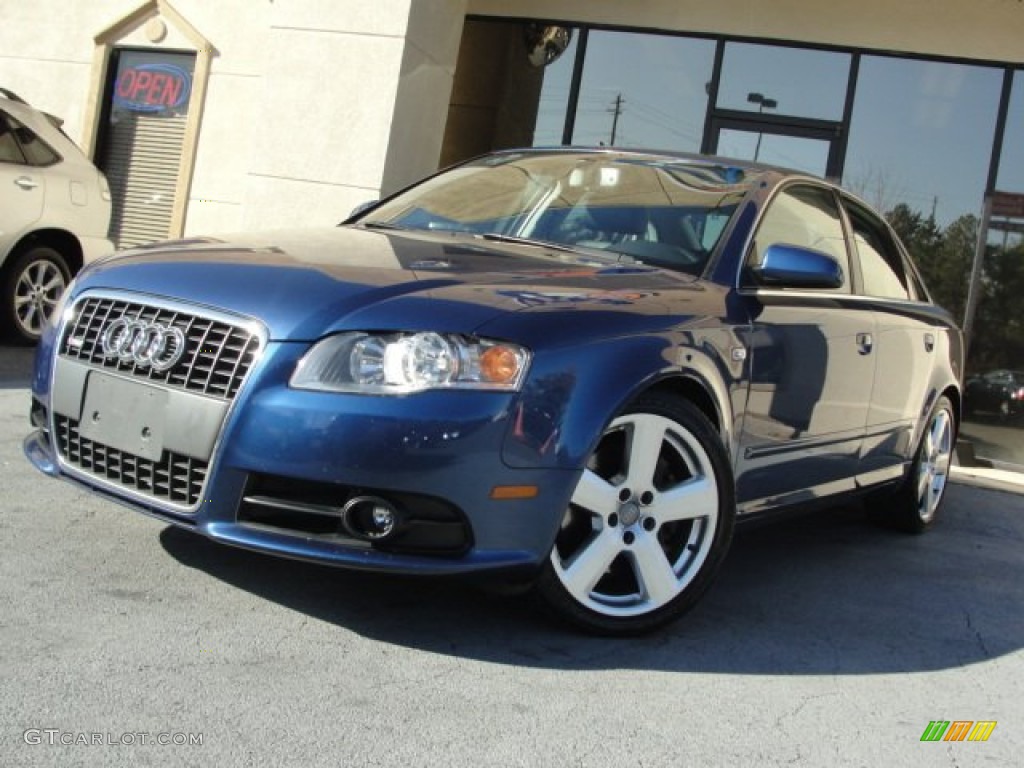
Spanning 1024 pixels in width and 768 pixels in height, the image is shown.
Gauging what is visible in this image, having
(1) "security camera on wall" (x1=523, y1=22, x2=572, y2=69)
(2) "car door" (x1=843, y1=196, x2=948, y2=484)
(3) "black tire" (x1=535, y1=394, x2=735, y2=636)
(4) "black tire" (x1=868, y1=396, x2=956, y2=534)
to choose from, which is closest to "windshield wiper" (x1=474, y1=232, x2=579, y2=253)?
(3) "black tire" (x1=535, y1=394, x2=735, y2=636)

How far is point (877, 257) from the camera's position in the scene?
5.07 meters

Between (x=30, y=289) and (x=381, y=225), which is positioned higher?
(x=381, y=225)

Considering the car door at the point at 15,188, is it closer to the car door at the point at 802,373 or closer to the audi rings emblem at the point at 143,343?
the audi rings emblem at the point at 143,343

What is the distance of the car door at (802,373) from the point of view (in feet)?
12.6

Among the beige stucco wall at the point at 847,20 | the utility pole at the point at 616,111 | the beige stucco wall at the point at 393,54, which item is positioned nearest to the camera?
the beige stucco wall at the point at 393,54

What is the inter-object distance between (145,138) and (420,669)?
10.2 metres

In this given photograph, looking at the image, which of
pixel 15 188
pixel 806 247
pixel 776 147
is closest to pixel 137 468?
pixel 806 247

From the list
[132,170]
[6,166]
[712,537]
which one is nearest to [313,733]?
[712,537]

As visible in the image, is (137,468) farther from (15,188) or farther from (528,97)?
(528,97)

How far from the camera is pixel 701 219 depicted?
406 centimetres

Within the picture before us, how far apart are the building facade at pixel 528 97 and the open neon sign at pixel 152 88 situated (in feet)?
0.07

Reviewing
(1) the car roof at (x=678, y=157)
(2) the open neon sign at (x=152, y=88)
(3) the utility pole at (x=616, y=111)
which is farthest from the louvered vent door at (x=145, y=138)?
(1) the car roof at (x=678, y=157)

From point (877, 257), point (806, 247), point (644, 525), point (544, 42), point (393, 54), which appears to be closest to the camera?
point (644, 525)

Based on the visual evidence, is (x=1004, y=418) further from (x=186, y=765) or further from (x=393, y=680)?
(x=186, y=765)
